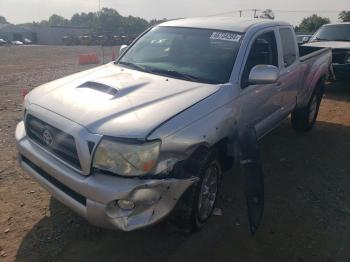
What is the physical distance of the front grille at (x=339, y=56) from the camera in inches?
380

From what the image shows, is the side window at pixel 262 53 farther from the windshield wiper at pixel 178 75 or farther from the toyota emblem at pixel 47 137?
the toyota emblem at pixel 47 137

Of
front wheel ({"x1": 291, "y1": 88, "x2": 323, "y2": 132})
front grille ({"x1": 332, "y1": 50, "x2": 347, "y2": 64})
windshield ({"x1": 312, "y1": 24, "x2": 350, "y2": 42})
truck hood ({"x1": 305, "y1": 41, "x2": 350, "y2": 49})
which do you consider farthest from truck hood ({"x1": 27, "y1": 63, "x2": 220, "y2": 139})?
windshield ({"x1": 312, "y1": 24, "x2": 350, "y2": 42})

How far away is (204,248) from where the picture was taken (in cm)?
331

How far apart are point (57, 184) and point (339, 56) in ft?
28.6

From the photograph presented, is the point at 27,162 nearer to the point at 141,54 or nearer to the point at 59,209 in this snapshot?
the point at 59,209

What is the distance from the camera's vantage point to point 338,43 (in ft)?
34.2

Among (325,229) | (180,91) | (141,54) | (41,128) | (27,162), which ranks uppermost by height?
(141,54)

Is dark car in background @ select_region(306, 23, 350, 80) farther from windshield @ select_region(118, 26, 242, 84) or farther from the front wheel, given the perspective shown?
windshield @ select_region(118, 26, 242, 84)

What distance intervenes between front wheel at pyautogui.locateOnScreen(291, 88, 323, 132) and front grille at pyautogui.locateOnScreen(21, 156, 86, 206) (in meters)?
4.30

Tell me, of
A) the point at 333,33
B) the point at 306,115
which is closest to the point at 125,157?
the point at 306,115

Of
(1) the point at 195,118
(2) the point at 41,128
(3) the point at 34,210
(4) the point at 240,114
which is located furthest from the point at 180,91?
(3) the point at 34,210

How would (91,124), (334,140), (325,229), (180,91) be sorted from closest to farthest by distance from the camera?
(91,124), (180,91), (325,229), (334,140)

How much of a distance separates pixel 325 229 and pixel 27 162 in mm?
2862

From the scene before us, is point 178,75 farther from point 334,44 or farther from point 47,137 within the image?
point 334,44
